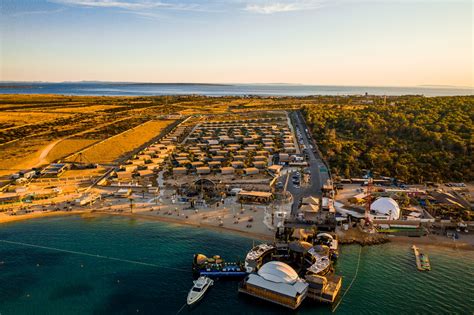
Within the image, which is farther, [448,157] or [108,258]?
[448,157]

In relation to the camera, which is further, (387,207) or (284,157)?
(284,157)

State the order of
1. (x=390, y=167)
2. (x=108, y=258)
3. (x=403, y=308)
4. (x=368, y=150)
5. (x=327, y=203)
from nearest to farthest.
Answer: (x=403, y=308), (x=108, y=258), (x=327, y=203), (x=390, y=167), (x=368, y=150)

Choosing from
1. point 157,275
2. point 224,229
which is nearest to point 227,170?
point 224,229

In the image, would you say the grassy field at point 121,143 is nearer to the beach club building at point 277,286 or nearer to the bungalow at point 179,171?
the bungalow at point 179,171

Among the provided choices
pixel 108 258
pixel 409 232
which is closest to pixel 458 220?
pixel 409 232

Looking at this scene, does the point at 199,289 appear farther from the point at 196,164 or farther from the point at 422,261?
the point at 196,164

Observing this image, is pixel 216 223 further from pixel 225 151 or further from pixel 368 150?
pixel 368 150

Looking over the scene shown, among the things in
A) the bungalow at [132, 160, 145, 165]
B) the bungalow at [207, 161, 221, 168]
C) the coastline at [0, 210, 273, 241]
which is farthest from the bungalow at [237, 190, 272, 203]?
the bungalow at [132, 160, 145, 165]
